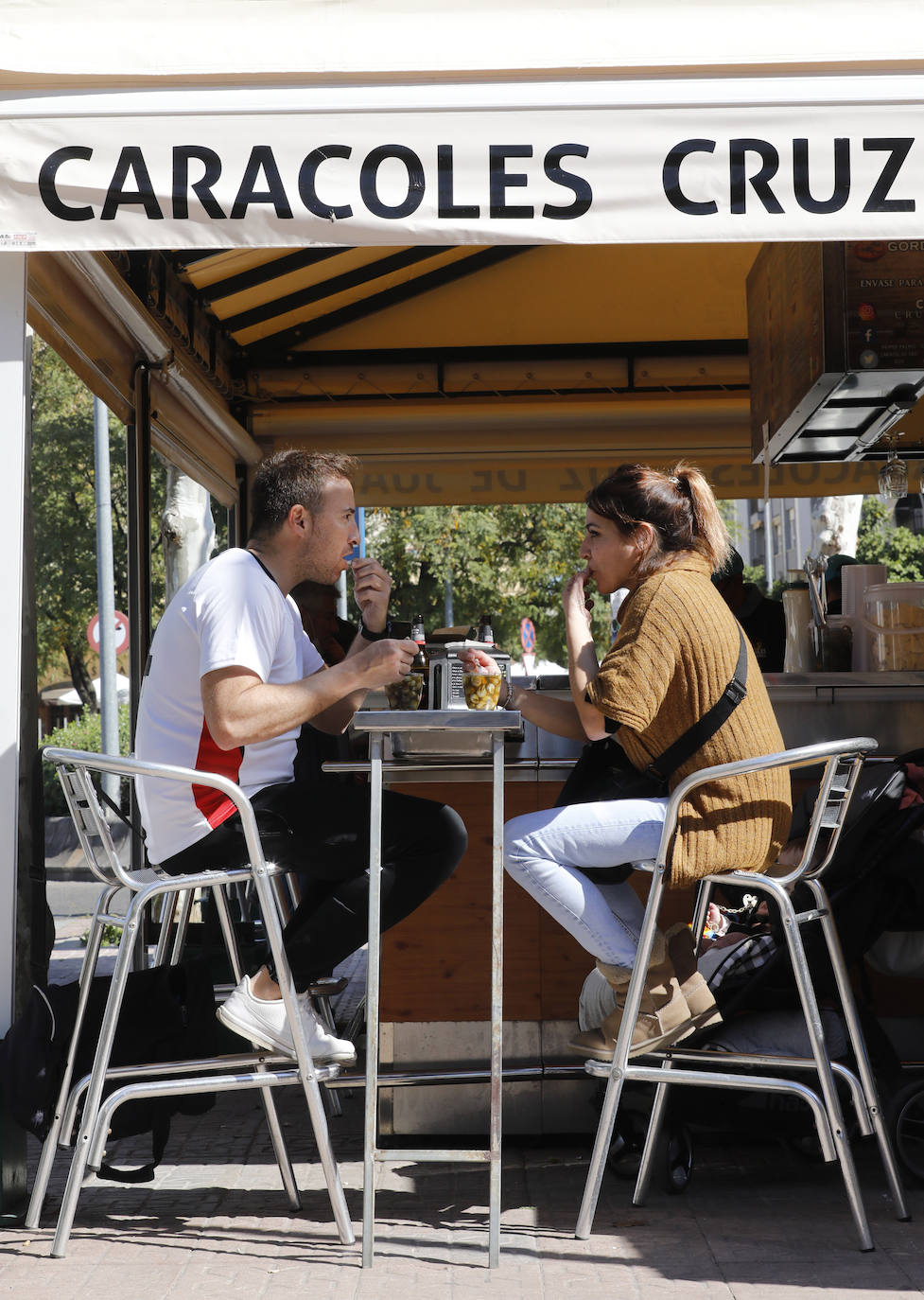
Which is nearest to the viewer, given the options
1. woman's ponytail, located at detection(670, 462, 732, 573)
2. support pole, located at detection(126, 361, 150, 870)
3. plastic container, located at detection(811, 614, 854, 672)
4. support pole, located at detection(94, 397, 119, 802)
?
woman's ponytail, located at detection(670, 462, 732, 573)

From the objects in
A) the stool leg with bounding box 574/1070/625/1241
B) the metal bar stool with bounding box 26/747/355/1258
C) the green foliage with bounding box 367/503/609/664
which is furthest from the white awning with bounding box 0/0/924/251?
the green foliage with bounding box 367/503/609/664

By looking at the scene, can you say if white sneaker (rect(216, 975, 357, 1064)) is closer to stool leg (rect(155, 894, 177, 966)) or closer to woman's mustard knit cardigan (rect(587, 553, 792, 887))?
stool leg (rect(155, 894, 177, 966))

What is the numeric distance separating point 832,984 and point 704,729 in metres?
0.89

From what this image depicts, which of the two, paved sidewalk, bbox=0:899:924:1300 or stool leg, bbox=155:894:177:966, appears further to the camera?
stool leg, bbox=155:894:177:966

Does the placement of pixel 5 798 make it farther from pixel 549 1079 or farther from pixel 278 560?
pixel 549 1079

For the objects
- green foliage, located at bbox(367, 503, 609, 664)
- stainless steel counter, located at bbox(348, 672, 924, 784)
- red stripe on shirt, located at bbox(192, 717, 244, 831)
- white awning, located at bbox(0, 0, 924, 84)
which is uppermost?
green foliage, located at bbox(367, 503, 609, 664)

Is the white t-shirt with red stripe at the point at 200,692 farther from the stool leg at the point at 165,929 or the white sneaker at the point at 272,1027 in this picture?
the white sneaker at the point at 272,1027

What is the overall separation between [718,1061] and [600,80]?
7.83ft

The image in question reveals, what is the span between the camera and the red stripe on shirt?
3.24 m

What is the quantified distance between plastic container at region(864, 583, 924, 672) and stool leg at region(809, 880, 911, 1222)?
4.50 ft

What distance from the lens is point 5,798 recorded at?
137 inches

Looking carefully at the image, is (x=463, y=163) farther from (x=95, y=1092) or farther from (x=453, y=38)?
(x=95, y=1092)

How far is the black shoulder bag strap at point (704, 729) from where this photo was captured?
3178 mm

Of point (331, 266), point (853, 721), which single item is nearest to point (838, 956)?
point (853, 721)
